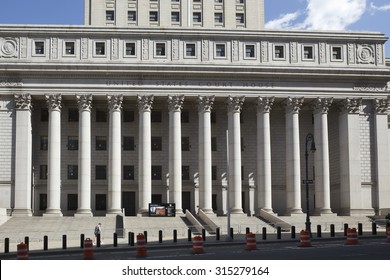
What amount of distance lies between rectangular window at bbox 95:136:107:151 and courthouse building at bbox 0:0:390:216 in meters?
0.12

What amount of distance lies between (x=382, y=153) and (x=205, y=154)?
20.6m

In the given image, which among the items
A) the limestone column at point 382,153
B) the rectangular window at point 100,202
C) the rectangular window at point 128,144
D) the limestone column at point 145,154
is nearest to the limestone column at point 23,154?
the rectangular window at point 100,202

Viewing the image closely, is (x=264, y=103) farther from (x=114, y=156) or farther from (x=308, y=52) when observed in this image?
(x=114, y=156)

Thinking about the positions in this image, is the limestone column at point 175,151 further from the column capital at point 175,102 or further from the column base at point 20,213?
Answer: the column base at point 20,213

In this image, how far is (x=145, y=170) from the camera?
74.1m

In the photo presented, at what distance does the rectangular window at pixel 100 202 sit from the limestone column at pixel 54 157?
620cm

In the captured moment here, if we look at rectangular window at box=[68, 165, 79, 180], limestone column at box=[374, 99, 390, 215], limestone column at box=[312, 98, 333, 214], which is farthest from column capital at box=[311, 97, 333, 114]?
rectangular window at box=[68, 165, 79, 180]

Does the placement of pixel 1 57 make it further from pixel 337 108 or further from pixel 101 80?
pixel 337 108

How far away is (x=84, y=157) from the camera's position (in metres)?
73.8

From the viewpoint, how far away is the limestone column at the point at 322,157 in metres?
75.9

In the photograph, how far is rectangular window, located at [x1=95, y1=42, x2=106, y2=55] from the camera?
252 ft

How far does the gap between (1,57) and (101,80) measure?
37.3 feet

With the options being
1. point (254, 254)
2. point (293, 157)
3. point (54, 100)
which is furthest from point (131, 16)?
point (254, 254)

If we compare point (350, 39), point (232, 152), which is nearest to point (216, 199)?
point (232, 152)
